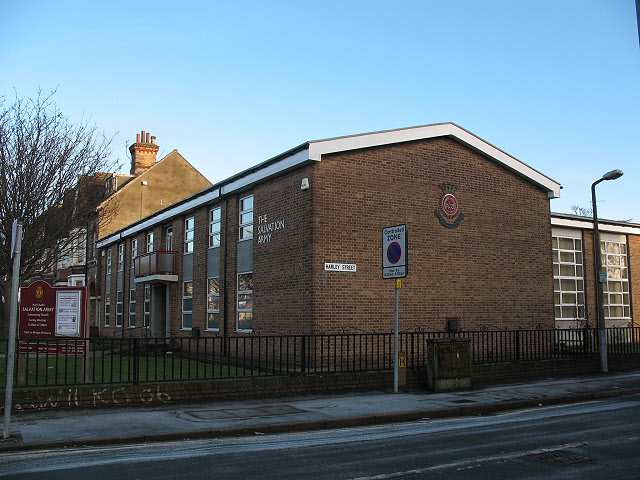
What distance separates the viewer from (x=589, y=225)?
1049 inches

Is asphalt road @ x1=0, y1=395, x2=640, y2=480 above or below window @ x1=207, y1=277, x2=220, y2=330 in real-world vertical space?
below

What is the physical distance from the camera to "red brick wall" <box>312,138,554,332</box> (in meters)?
16.1

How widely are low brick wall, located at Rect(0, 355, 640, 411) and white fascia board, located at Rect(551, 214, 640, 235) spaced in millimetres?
11293

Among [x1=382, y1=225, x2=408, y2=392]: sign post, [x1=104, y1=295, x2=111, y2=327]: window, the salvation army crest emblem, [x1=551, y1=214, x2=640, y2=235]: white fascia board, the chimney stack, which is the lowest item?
[x1=104, y1=295, x2=111, y2=327]: window

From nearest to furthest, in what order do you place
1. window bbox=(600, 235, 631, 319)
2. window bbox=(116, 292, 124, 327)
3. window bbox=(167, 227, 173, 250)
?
window bbox=(167, 227, 173, 250) < window bbox=(600, 235, 631, 319) < window bbox=(116, 292, 124, 327)

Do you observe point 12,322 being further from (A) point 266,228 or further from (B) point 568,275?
(B) point 568,275

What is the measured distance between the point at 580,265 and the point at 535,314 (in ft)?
26.6

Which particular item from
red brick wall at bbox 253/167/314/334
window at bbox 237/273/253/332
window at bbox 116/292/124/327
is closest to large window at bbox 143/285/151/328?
window at bbox 116/292/124/327

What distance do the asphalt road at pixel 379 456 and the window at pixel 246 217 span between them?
11306 millimetres

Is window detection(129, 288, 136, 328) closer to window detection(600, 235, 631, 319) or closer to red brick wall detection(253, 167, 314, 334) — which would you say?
red brick wall detection(253, 167, 314, 334)

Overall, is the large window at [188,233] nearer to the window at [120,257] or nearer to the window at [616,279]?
the window at [120,257]

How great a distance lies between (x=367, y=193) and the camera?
16891 mm

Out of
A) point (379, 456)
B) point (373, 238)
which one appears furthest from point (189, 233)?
point (379, 456)

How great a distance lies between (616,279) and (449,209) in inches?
564
